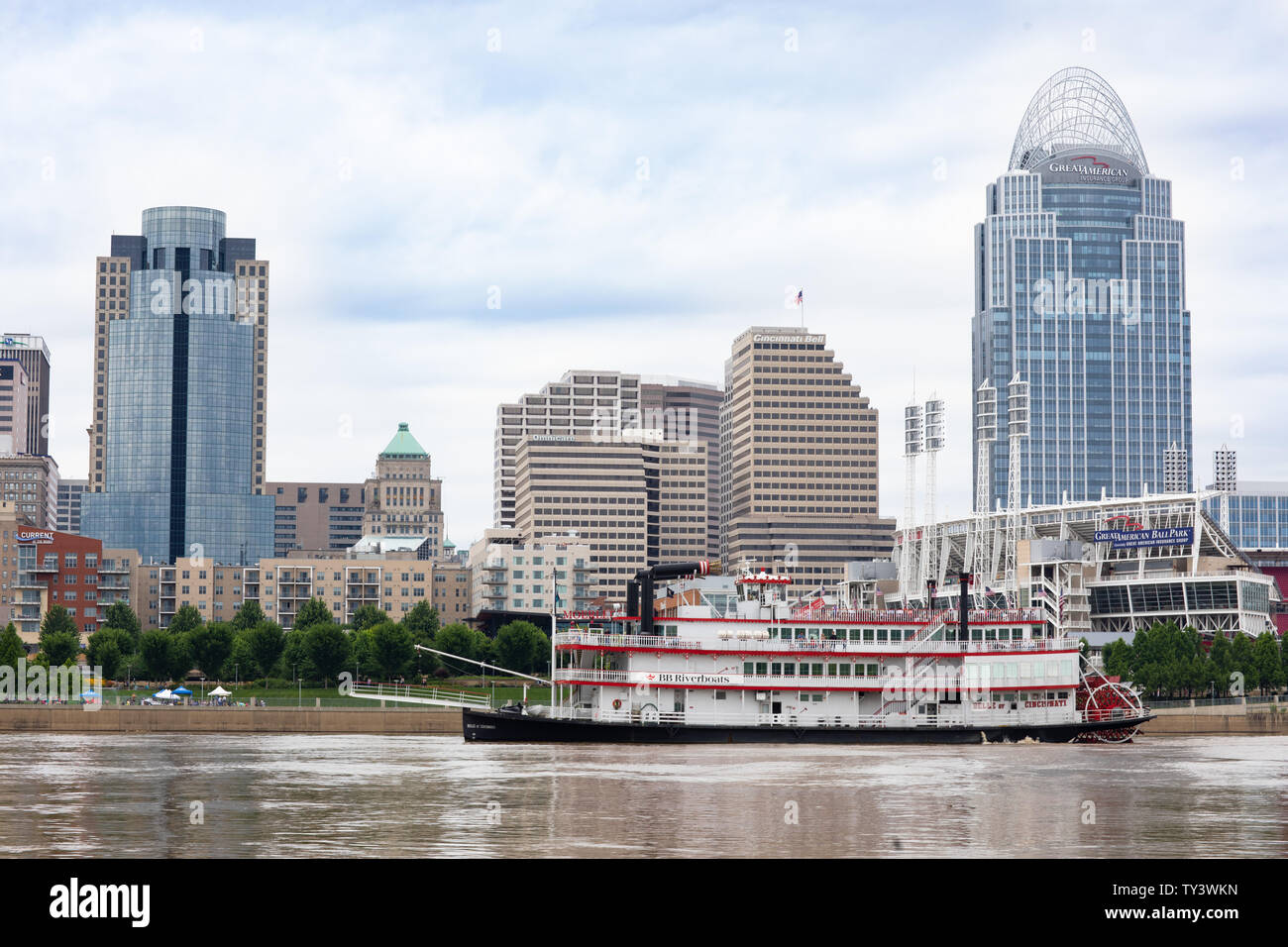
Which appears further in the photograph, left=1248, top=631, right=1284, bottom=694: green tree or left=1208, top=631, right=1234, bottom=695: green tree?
left=1248, top=631, right=1284, bottom=694: green tree

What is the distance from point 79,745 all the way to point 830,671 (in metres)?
41.8

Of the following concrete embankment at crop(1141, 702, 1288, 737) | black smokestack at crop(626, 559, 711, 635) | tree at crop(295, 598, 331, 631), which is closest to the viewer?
black smokestack at crop(626, 559, 711, 635)

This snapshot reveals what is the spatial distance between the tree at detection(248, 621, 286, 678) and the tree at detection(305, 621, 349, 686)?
6.26 meters

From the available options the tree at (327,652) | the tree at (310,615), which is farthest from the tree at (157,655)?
the tree at (310,615)

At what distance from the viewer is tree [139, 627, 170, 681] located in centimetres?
15388

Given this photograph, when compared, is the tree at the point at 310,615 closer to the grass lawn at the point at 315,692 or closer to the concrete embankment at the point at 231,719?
the grass lawn at the point at 315,692

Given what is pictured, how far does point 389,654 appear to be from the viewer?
152000 millimetres

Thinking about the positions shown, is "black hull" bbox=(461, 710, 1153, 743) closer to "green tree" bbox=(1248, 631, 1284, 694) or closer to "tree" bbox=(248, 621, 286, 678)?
"green tree" bbox=(1248, 631, 1284, 694)

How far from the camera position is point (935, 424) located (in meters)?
197

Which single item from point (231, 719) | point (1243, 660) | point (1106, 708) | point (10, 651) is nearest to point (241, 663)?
point (10, 651)

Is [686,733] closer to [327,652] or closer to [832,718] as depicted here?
[832,718]

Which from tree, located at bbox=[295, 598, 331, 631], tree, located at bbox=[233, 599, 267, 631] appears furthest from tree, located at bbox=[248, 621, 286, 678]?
tree, located at bbox=[233, 599, 267, 631]
